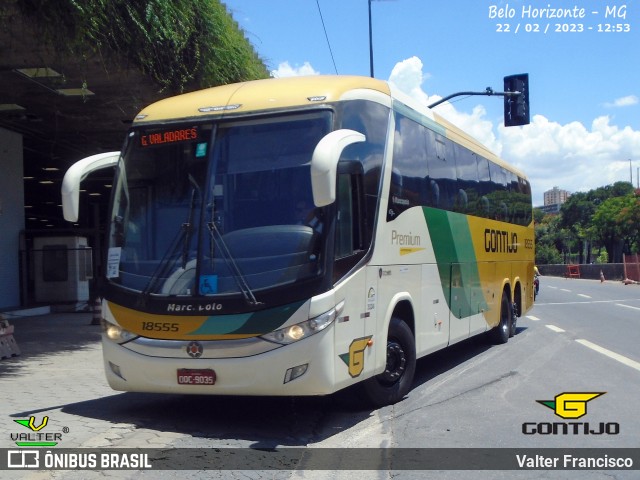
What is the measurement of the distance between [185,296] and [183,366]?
2.16 ft

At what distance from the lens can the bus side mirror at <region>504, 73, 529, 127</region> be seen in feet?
65.5

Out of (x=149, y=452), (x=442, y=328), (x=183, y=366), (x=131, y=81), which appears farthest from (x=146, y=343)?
(x=131, y=81)

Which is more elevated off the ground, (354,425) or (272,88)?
(272,88)

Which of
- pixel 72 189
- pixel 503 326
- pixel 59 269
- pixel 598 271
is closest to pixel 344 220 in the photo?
pixel 72 189

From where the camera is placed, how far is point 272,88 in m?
7.43

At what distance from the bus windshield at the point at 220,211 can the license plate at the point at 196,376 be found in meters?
0.72

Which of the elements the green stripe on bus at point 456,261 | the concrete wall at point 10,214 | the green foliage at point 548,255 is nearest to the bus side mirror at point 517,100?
the green stripe on bus at point 456,261

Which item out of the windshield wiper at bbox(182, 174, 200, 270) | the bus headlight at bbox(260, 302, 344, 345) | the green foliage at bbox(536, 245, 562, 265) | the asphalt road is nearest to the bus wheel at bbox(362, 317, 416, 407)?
the asphalt road

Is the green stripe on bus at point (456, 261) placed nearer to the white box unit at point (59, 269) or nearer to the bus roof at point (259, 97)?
the bus roof at point (259, 97)

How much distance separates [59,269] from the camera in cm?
2272

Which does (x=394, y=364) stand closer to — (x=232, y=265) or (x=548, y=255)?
(x=232, y=265)

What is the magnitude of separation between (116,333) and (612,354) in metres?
8.51

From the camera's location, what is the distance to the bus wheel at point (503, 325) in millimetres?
14086

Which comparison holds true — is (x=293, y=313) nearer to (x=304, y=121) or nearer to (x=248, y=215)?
(x=248, y=215)
